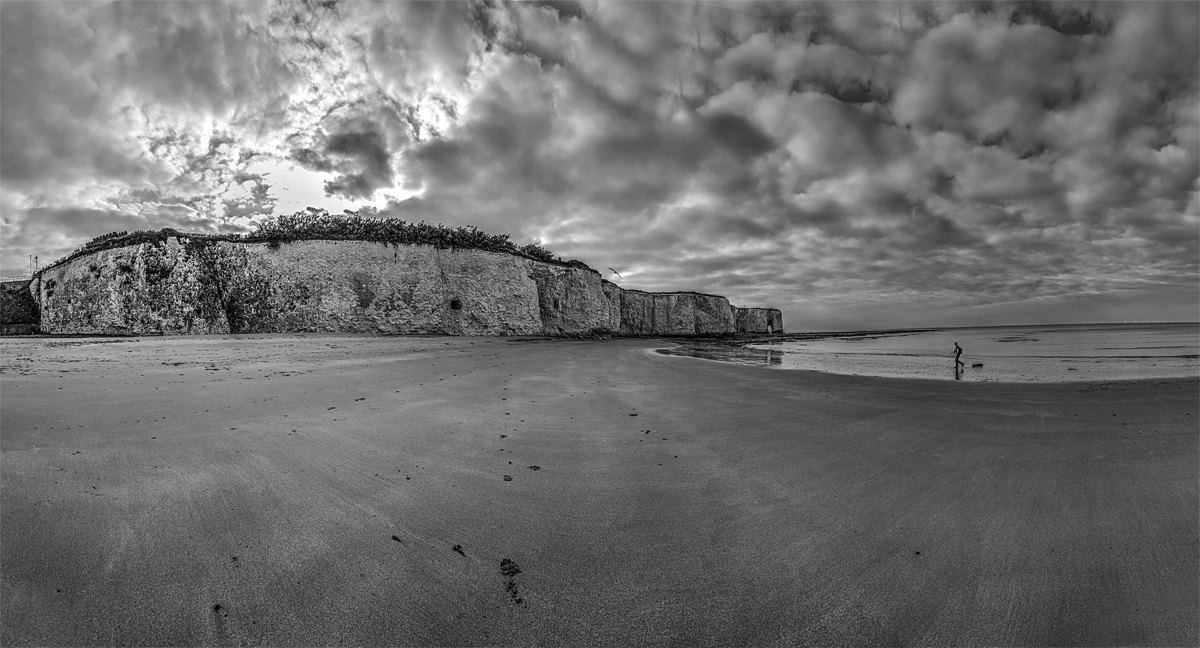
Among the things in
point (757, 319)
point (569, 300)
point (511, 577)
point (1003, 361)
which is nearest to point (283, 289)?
point (569, 300)

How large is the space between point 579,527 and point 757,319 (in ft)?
290

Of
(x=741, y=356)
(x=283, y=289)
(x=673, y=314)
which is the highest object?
(x=673, y=314)

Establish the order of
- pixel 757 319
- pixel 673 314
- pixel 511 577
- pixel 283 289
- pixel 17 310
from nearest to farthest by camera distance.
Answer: pixel 511 577 → pixel 283 289 → pixel 17 310 → pixel 673 314 → pixel 757 319

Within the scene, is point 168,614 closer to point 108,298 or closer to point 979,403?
point 979,403

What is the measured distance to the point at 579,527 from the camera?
2467 millimetres

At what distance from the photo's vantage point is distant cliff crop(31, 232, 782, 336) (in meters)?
19.0

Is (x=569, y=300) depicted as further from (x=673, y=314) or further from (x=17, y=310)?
(x=17, y=310)

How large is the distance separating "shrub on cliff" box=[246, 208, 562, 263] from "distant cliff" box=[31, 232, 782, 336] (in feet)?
1.41

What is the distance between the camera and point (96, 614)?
1.59 m

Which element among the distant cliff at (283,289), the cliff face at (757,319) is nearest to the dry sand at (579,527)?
the distant cliff at (283,289)

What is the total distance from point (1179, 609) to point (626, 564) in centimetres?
240

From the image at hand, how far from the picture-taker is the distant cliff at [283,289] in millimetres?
19031

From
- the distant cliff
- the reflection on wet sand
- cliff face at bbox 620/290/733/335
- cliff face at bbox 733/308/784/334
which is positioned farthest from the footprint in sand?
cliff face at bbox 733/308/784/334

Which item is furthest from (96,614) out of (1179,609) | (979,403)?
(979,403)
